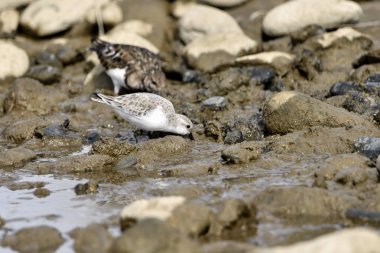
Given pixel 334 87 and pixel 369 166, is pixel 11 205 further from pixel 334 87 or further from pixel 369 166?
pixel 334 87

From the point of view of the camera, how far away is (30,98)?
1222cm

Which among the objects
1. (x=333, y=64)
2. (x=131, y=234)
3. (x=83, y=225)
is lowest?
(x=333, y=64)

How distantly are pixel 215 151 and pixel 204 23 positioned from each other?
537 centimetres

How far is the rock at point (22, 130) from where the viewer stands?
35.7 feet

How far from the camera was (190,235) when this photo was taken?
645cm

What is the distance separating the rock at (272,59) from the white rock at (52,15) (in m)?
4.05

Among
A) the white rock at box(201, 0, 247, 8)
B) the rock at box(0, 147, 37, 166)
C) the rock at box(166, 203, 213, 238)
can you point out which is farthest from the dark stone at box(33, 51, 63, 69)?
the rock at box(166, 203, 213, 238)

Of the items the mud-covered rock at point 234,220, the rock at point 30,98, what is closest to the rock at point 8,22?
the rock at point 30,98

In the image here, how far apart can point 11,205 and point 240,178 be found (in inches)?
96.7

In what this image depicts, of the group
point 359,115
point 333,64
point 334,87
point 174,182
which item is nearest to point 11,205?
point 174,182

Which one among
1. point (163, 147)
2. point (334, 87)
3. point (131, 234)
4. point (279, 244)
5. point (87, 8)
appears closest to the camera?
point (131, 234)

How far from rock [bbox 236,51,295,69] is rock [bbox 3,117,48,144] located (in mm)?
3687

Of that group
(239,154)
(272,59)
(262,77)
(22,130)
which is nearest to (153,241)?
(239,154)

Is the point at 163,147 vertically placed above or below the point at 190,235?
below
